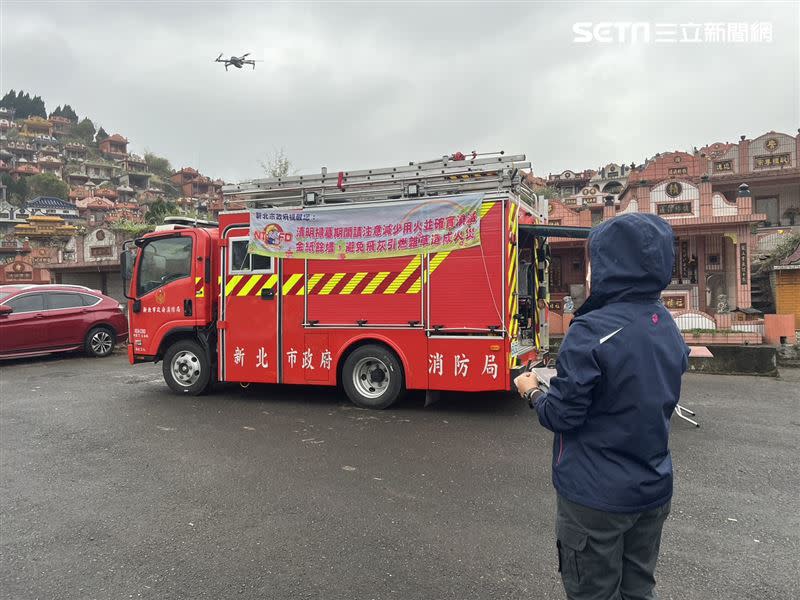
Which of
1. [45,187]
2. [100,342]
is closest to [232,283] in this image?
[100,342]

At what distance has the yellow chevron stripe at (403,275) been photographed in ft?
20.8

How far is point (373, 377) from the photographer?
6.76 metres

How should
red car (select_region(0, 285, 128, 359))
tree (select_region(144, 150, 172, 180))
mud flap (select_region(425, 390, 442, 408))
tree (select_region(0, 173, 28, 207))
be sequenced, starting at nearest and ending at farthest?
1. mud flap (select_region(425, 390, 442, 408))
2. red car (select_region(0, 285, 128, 359))
3. tree (select_region(0, 173, 28, 207))
4. tree (select_region(144, 150, 172, 180))

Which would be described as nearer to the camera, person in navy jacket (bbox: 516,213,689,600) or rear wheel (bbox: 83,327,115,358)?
person in navy jacket (bbox: 516,213,689,600)

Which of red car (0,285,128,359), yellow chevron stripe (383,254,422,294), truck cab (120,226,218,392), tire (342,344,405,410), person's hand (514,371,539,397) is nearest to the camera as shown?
person's hand (514,371,539,397)

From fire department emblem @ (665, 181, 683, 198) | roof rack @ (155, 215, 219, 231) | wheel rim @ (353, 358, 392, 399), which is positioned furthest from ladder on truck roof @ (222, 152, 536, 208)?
fire department emblem @ (665, 181, 683, 198)

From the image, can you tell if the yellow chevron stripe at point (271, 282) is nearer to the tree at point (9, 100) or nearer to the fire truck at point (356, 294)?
the fire truck at point (356, 294)

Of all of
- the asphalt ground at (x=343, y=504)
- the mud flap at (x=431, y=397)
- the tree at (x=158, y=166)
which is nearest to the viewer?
the asphalt ground at (x=343, y=504)

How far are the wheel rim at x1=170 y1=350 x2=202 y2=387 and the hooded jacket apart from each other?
22.3 ft

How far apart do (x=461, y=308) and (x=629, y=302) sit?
170 inches

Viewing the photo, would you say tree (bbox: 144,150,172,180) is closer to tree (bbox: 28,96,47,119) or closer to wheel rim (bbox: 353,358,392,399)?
tree (bbox: 28,96,47,119)

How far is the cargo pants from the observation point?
177 centimetres

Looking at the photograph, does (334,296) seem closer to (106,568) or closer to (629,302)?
(106,568)

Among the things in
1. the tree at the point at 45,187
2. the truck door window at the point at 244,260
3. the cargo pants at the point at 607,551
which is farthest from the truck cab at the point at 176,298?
the tree at the point at 45,187
